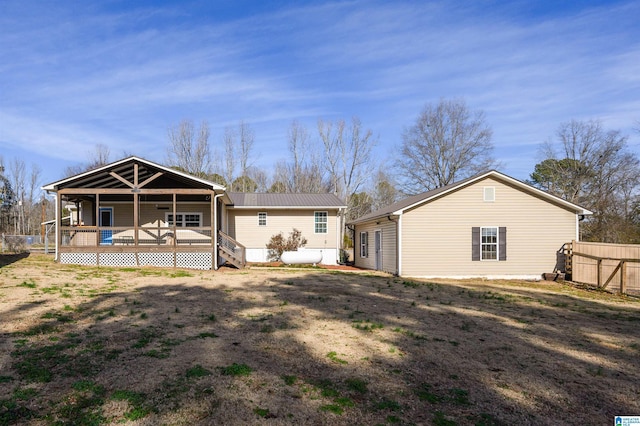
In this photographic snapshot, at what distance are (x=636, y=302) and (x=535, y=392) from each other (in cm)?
987

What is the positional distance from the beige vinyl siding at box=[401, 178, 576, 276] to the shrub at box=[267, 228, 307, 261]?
23.6 feet

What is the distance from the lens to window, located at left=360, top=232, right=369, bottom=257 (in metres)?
22.5

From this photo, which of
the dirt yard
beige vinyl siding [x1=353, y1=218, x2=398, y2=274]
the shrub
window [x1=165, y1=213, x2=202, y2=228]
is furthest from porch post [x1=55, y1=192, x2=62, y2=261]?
beige vinyl siding [x1=353, y1=218, x2=398, y2=274]

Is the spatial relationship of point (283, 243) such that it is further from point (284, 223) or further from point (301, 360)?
point (301, 360)

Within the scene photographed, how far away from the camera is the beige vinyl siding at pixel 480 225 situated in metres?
17.2

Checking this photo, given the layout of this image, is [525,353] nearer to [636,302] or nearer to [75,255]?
[636,302]

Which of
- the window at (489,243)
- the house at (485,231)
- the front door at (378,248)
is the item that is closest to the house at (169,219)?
the front door at (378,248)

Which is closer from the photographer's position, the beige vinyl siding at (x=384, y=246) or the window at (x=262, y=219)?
the beige vinyl siding at (x=384, y=246)

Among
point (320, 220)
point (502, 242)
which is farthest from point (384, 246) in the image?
point (320, 220)

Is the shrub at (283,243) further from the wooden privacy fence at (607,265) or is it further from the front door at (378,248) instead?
the wooden privacy fence at (607,265)

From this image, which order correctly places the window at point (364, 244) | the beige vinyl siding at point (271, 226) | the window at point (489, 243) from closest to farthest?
the window at point (489, 243), the window at point (364, 244), the beige vinyl siding at point (271, 226)

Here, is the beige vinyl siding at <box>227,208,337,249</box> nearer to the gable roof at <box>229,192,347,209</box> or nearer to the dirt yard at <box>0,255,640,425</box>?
the gable roof at <box>229,192,347,209</box>

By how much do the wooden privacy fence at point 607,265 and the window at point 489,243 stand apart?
2.82m

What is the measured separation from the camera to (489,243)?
1742cm
